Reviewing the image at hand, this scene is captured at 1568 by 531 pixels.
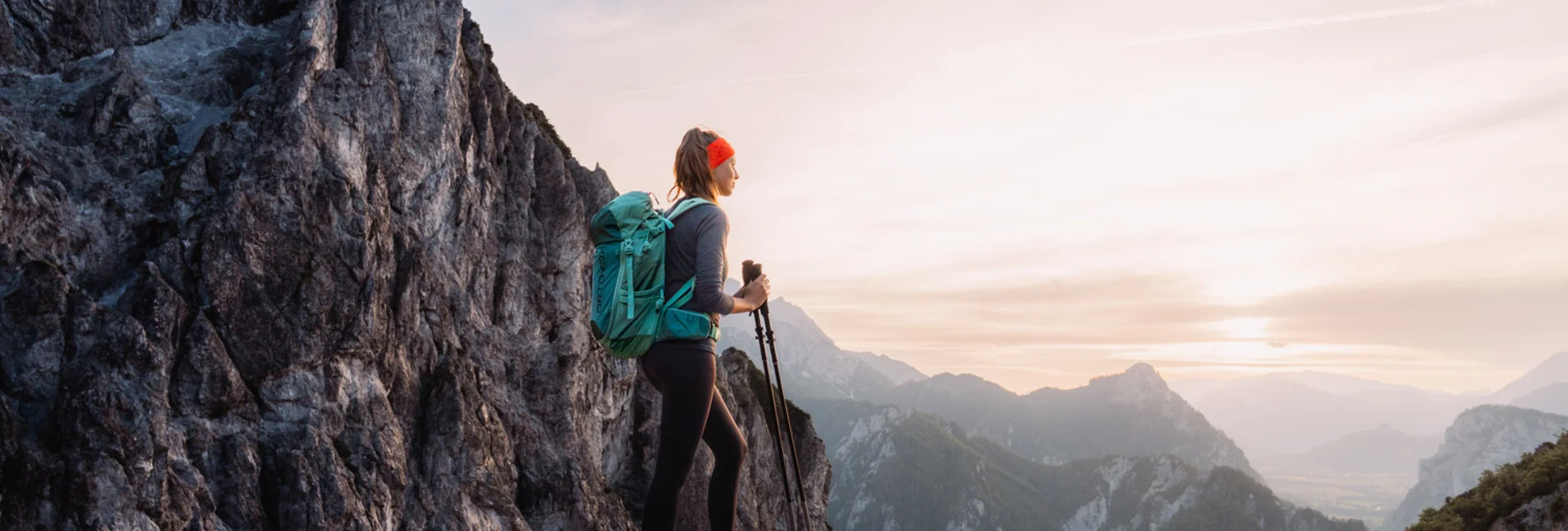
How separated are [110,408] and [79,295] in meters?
4.65

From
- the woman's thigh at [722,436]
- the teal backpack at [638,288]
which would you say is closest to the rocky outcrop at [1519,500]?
the woman's thigh at [722,436]

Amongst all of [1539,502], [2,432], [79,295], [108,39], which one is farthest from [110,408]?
[1539,502]

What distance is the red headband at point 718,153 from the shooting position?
7.09m

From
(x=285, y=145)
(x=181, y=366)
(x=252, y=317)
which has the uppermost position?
(x=285, y=145)

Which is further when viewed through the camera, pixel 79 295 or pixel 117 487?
pixel 79 295

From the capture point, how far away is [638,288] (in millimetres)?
Result: 6848

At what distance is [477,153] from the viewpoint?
52.2 m

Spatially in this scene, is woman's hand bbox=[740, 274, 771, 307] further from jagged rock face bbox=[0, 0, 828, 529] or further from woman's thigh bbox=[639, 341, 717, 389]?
jagged rock face bbox=[0, 0, 828, 529]

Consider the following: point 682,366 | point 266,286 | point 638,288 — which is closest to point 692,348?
point 682,366

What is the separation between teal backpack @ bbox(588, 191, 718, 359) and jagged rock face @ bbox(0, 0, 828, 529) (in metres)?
27.9

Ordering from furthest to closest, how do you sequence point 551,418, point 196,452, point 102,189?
point 551,418
point 102,189
point 196,452

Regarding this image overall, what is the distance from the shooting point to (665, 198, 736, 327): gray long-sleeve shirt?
21.3 feet

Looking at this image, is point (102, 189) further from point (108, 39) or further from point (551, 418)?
point (551, 418)

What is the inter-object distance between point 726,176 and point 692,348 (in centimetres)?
159
